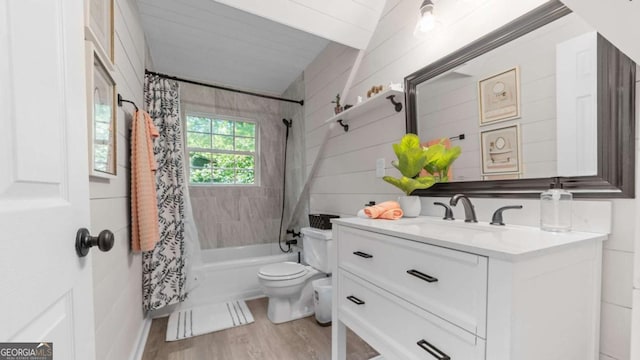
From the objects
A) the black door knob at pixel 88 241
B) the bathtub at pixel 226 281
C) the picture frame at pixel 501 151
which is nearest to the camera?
the black door knob at pixel 88 241

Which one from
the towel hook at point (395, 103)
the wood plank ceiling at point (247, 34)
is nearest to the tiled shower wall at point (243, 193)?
the wood plank ceiling at point (247, 34)

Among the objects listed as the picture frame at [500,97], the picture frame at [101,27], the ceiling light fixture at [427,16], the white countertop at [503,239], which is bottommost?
the white countertop at [503,239]

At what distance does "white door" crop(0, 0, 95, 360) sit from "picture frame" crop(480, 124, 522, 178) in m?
1.49

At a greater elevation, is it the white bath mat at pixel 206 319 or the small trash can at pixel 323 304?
the small trash can at pixel 323 304

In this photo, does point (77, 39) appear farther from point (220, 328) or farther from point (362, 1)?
point (220, 328)

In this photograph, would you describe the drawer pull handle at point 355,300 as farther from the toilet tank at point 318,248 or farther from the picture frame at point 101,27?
the picture frame at point 101,27

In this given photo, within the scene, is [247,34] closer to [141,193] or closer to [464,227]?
[141,193]

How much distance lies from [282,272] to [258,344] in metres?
0.53

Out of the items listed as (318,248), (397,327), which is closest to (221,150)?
(318,248)

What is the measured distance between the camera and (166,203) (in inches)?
87.0

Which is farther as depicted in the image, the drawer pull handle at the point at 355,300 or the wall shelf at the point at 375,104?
the wall shelf at the point at 375,104

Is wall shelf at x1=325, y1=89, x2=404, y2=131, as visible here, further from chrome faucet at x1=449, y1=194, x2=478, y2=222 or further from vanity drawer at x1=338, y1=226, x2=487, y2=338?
vanity drawer at x1=338, y1=226, x2=487, y2=338

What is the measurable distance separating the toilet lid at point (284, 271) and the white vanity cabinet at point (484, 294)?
1.07m

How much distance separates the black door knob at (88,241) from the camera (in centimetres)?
60
